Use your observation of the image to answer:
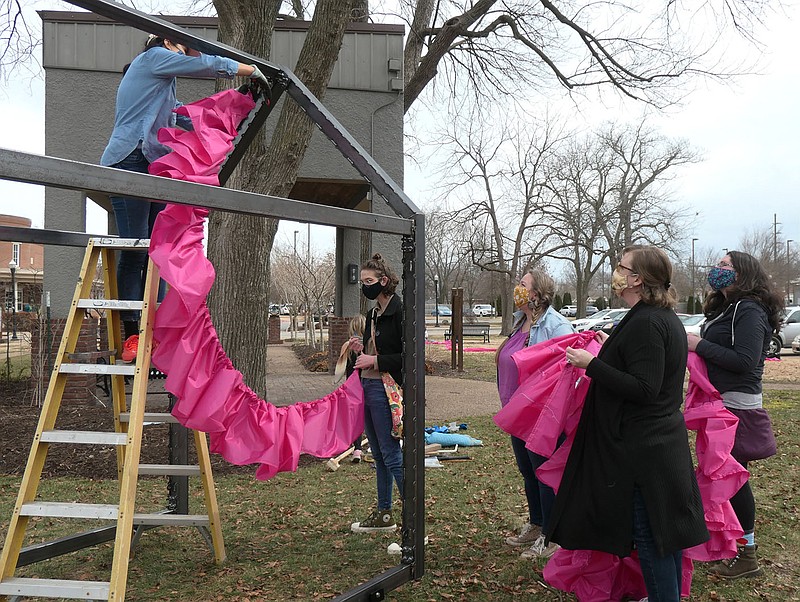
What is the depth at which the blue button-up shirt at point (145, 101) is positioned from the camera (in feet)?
11.9

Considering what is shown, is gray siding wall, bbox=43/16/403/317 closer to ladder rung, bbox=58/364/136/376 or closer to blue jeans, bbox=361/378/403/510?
blue jeans, bbox=361/378/403/510

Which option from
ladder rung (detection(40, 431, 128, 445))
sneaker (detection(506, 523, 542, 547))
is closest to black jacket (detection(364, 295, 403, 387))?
sneaker (detection(506, 523, 542, 547))

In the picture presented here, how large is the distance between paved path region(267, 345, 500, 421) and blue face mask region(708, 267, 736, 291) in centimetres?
621

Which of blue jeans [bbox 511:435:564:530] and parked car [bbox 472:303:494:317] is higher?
parked car [bbox 472:303:494:317]

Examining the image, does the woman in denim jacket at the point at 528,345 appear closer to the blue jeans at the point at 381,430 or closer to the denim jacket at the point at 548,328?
the denim jacket at the point at 548,328

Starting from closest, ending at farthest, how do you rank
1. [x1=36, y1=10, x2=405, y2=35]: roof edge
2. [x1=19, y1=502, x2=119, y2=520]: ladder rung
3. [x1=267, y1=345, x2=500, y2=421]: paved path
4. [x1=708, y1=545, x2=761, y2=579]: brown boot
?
[x1=19, y1=502, x2=119, y2=520]: ladder rung
[x1=708, y1=545, x2=761, y2=579]: brown boot
[x1=267, y1=345, x2=500, y2=421]: paved path
[x1=36, y1=10, x2=405, y2=35]: roof edge

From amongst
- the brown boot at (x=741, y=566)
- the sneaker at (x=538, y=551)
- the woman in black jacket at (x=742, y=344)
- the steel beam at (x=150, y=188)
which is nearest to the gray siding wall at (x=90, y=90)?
the sneaker at (x=538, y=551)

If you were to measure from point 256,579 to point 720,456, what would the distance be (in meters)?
2.75

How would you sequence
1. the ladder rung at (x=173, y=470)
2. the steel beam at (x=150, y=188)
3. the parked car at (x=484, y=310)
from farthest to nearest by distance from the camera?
the parked car at (x=484, y=310), the ladder rung at (x=173, y=470), the steel beam at (x=150, y=188)

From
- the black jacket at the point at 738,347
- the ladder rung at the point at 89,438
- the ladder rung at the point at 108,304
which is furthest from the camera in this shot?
the black jacket at the point at 738,347

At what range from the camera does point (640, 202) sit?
3959 centimetres

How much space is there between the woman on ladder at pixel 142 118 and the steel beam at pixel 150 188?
109 cm

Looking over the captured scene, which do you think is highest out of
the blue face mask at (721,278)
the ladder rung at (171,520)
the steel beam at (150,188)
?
the steel beam at (150,188)

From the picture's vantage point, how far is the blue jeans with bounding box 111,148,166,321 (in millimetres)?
3783
